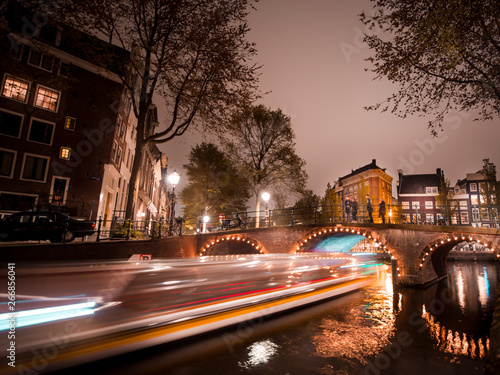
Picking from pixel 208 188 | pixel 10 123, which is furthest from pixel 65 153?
pixel 208 188

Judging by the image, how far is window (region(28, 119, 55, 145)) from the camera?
57.1 feet

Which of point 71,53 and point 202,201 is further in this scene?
point 202,201

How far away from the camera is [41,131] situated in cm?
1770

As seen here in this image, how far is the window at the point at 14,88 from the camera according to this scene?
16.7m

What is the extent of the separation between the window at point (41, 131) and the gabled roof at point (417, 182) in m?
51.7

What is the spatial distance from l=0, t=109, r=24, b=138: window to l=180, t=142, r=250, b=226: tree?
691 inches

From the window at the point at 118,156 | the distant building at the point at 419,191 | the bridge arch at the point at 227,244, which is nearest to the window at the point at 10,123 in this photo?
the window at the point at 118,156

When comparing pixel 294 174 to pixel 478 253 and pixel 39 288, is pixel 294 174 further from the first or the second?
pixel 478 253

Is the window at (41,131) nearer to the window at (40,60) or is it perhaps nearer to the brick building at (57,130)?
the brick building at (57,130)

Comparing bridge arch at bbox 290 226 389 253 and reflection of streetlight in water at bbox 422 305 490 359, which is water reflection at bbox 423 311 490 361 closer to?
reflection of streetlight in water at bbox 422 305 490 359

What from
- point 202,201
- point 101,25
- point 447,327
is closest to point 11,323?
point 447,327

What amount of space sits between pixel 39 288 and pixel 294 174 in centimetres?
2202

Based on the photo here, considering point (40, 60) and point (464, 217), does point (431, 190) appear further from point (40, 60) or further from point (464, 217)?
point (40, 60)

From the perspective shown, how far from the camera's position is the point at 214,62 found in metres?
14.0
